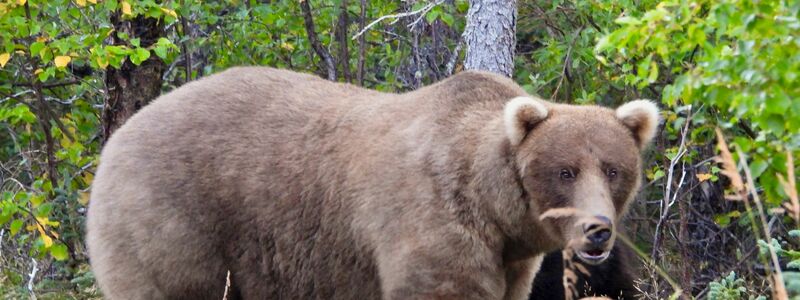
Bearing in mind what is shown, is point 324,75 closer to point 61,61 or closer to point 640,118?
point 61,61

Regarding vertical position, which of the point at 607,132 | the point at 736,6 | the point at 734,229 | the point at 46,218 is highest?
the point at 736,6

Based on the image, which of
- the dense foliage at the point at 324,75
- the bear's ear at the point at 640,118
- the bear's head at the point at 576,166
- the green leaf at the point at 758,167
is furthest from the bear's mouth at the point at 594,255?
the dense foliage at the point at 324,75

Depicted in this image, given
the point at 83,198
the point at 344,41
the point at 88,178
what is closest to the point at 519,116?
the point at 83,198

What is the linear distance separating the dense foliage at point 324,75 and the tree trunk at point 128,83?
56mm

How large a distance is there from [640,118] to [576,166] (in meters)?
0.53

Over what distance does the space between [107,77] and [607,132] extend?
467cm

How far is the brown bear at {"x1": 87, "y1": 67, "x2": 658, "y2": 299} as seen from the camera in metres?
6.03

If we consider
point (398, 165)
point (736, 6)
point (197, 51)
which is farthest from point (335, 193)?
point (197, 51)

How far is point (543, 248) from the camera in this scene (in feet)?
20.8

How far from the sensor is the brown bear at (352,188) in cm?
603

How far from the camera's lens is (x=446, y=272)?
602 centimetres

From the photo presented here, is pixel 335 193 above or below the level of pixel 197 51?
above

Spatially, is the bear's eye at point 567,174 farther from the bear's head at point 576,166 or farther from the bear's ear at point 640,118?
the bear's ear at point 640,118

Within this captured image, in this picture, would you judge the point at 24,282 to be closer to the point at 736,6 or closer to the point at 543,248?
the point at 543,248
